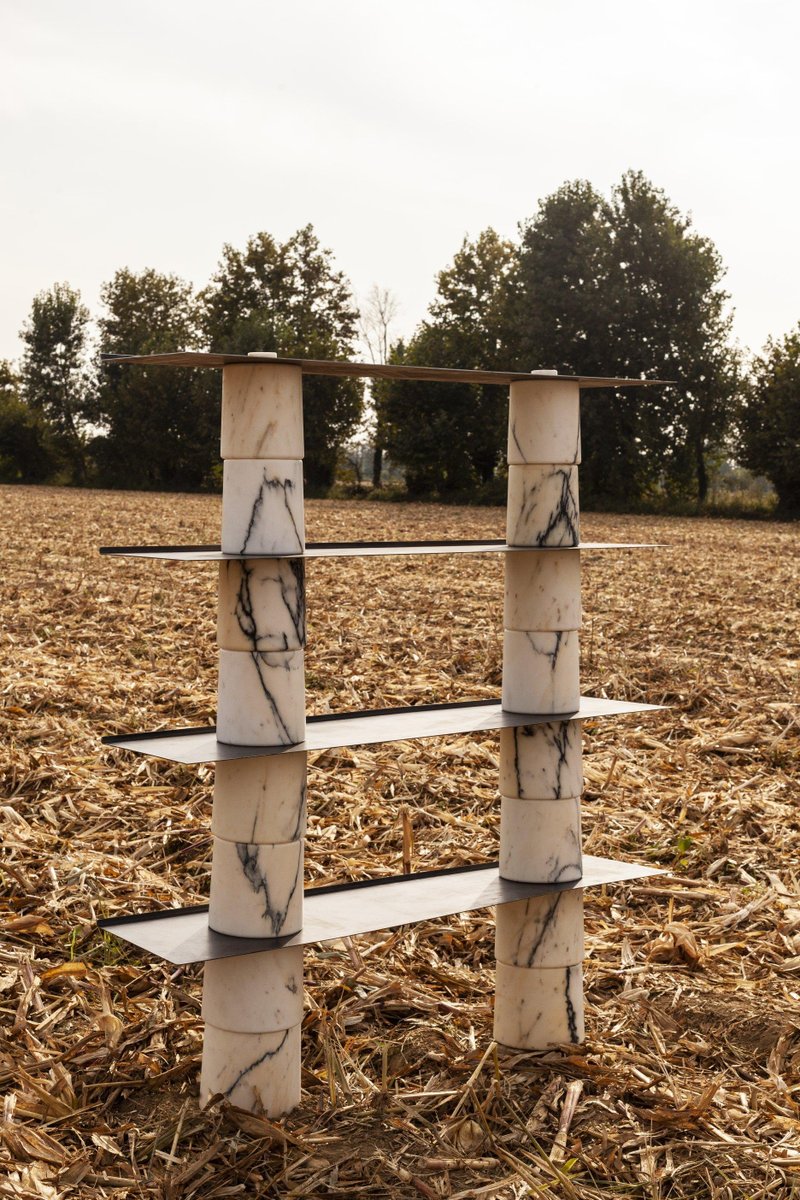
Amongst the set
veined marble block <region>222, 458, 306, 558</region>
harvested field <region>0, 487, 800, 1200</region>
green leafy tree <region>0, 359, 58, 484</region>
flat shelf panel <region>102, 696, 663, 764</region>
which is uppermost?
green leafy tree <region>0, 359, 58, 484</region>

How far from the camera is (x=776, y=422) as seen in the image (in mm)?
37094

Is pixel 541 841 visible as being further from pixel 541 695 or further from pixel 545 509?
pixel 545 509

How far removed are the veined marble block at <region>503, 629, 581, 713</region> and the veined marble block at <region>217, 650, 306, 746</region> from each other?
787mm

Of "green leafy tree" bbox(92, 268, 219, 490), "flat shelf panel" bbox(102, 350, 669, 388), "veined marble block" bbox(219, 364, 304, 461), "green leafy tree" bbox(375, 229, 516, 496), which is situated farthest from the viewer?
"green leafy tree" bbox(92, 268, 219, 490)

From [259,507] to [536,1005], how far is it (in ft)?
6.05

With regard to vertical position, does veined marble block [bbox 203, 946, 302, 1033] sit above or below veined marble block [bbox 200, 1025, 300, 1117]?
above

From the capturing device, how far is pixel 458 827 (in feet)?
19.3

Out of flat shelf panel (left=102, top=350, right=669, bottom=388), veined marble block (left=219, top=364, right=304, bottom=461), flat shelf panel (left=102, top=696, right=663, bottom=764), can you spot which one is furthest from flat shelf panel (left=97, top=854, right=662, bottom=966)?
flat shelf panel (left=102, top=350, right=669, bottom=388)

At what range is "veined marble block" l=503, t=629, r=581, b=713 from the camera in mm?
3781

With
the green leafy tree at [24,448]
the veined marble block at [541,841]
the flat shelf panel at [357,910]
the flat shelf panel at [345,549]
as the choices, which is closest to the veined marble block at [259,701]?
the flat shelf panel at [345,549]

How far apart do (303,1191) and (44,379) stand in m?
61.4

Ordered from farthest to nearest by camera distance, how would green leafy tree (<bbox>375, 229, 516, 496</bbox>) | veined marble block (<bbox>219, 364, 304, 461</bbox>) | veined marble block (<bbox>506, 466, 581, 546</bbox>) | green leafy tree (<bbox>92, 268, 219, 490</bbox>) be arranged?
green leafy tree (<bbox>92, 268, 219, 490</bbox>) < green leafy tree (<bbox>375, 229, 516, 496</bbox>) < veined marble block (<bbox>506, 466, 581, 546</bbox>) < veined marble block (<bbox>219, 364, 304, 461</bbox>)

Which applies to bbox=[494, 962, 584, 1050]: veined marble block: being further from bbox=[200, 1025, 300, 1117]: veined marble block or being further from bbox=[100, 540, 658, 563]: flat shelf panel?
bbox=[100, 540, 658, 563]: flat shelf panel

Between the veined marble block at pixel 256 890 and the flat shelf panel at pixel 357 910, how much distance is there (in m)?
0.03
